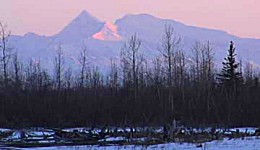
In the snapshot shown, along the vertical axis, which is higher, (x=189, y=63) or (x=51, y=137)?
(x=189, y=63)

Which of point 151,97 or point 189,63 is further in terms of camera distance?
point 189,63

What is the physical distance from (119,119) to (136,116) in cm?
184

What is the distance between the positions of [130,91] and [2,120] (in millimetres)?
15152

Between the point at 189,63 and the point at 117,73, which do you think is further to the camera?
the point at 189,63

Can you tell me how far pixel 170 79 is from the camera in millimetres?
61781

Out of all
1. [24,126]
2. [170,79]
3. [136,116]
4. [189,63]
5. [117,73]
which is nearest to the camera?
[24,126]

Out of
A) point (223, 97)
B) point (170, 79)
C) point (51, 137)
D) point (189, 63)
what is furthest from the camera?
point (189, 63)

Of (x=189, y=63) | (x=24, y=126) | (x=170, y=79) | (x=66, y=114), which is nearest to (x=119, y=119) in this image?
(x=66, y=114)

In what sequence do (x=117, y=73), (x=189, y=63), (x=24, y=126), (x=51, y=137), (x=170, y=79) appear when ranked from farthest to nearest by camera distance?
(x=189, y=63) → (x=117, y=73) → (x=170, y=79) → (x=24, y=126) → (x=51, y=137)

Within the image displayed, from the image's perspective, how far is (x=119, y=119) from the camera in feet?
166

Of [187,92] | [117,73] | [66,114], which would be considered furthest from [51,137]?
[117,73]

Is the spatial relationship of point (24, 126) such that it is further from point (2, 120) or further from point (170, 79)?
point (170, 79)

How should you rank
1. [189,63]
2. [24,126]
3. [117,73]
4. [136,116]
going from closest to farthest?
[24,126], [136,116], [117,73], [189,63]

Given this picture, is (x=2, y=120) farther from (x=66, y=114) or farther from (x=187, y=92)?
(x=187, y=92)
